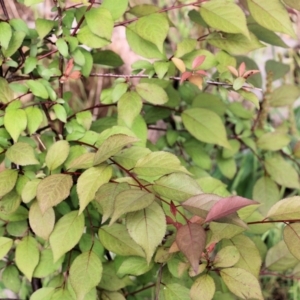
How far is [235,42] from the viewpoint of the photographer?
93 cm

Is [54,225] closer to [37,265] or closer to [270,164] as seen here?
[37,265]

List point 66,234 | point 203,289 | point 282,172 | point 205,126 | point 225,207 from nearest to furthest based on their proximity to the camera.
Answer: point 225,207 → point 203,289 → point 66,234 → point 205,126 → point 282,172

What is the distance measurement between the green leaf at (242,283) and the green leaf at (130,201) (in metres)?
0.16

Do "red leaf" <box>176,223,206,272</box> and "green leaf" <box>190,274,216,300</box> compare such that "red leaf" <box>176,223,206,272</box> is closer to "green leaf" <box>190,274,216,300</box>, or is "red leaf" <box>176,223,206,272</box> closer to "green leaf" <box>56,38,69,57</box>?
"green leaf" <box>190,274,216,300</box>

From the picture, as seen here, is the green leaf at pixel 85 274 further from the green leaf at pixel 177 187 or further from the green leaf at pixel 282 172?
the green leaf at pixel 282 172

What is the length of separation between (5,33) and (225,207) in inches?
17.5

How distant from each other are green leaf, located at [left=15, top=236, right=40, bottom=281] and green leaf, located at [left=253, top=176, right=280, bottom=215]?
20.1 inches

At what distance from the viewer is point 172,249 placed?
A: 27.0 inches

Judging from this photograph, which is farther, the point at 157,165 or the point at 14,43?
the point at 14,43

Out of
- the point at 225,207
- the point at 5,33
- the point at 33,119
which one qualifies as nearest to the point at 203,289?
the point at 225,207

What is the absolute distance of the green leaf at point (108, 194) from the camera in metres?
0.65

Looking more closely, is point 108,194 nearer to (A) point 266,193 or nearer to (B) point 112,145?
(B) point 112,145

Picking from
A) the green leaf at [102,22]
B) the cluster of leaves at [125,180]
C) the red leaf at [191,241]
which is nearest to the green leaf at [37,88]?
the cluster of leaves at [125,180]

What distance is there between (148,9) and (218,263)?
1.56 ft
